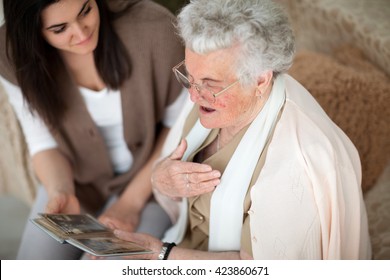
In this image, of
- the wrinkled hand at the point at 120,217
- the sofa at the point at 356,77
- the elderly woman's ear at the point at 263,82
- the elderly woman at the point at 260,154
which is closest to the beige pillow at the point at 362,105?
the sofa at the point at 356,77

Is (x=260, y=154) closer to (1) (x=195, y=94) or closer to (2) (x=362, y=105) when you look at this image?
(1) (x=195, y=94)

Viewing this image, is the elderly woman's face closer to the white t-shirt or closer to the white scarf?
the white scarf

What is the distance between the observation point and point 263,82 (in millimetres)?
1107

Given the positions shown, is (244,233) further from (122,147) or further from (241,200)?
(122,147)

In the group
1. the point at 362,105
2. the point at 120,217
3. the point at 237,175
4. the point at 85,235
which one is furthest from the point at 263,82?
the point at 120,217

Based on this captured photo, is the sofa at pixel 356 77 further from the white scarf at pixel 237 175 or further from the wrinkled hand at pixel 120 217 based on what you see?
the wrinkled hand at pixel 120 217

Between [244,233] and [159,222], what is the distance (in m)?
0.43

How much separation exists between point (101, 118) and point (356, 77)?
0.74 metres

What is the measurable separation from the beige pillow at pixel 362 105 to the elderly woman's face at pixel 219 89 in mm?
351

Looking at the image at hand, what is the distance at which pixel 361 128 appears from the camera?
1.42 m

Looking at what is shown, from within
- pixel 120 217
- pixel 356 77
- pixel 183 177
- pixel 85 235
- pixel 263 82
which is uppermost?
pixel 263 82

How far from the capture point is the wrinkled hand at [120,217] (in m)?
→ 1.55

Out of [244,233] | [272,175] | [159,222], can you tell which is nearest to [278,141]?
[272,175]

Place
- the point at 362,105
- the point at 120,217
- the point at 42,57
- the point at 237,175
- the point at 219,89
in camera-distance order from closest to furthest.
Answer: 1. the point at 219,89
2. the point at 237,175
3. the point at 42,57
4. the point at 362,105
5. the point at 120,217
